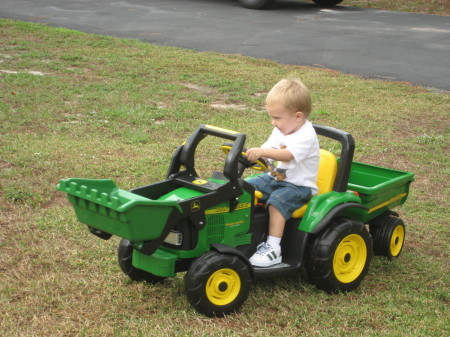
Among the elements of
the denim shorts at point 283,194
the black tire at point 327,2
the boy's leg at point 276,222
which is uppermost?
the black tire at point 327,2

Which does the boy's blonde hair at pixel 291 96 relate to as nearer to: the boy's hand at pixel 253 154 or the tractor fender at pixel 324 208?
the boy's hand at pixel 253 154

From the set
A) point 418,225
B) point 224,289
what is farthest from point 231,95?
point 224,289

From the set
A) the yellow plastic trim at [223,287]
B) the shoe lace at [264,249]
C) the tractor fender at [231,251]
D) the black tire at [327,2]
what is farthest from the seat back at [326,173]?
the black tire at [327,2]

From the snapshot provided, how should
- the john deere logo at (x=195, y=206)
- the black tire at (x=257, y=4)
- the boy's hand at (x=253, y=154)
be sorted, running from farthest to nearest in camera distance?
the black tire at (x=257, y=4) < the boy's hand at (x=253, y=154) < the john deere logo at (x=195, y=206)

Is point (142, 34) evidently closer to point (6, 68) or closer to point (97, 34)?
point (97, 34)

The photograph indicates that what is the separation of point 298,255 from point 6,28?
1089cm

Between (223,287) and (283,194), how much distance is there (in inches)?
26.0

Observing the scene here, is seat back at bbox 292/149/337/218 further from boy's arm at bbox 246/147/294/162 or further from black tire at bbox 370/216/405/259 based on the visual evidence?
black tire at bbox 370/216/405/259

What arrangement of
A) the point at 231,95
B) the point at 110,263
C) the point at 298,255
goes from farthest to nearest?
the point at 231,95 → the point at 110,263 → the point at 298,255

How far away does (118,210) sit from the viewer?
2.97m

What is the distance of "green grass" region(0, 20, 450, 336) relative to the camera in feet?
11.3

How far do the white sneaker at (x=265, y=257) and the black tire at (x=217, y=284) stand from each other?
193mm

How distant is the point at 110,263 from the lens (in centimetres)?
405

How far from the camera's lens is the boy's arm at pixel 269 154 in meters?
3.45
